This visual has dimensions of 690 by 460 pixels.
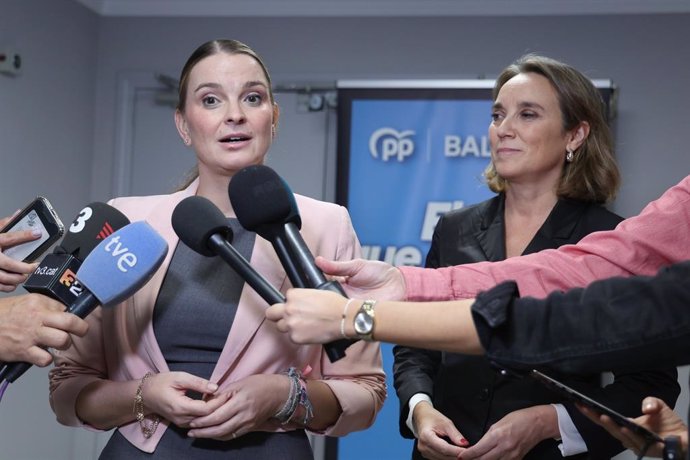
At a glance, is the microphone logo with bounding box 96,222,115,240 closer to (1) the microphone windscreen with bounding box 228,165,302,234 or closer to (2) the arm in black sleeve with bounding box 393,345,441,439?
(1) the microphone windscreen with bounding box 228,165,302,234

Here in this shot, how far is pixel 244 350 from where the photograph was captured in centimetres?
200

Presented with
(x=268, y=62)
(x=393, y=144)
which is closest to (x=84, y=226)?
(x=393, y=144)

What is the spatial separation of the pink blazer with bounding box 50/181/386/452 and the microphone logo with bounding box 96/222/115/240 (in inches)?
8.5

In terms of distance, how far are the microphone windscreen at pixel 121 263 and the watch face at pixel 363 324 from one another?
0.48 m

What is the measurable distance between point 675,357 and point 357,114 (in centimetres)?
347

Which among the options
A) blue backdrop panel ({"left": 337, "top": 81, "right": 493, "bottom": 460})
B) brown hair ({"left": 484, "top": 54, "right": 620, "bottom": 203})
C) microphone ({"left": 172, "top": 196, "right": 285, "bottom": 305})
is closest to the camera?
microphone ({"left": 172, "top": 196, "right": 285, "bottom": 305})

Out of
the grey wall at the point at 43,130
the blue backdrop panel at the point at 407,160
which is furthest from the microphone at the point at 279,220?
the grey wall at the point at 43,130

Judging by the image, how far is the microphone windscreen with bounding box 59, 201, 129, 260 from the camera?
71.7 inches

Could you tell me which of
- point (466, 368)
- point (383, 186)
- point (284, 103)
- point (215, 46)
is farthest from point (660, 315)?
point (284, 103)

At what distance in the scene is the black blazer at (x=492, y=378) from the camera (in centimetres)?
222

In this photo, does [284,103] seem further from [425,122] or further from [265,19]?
[425,122]

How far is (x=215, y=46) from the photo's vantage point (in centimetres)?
222

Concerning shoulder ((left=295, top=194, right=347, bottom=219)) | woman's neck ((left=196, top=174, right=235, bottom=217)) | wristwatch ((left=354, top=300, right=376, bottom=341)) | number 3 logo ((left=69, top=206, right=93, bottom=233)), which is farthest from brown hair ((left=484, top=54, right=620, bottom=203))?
number 3 logo ((left=69, top=206, right=93, bottom=233))

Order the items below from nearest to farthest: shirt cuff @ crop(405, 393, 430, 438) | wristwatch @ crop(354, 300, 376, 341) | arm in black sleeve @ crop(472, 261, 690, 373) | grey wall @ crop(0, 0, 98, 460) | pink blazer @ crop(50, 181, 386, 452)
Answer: arm in black sleeve @ crop(472, 261, 690, 373), wristwatch @ crop(354, 300, 376, 341), pink blazer @ crop(50, 181, 386, 452), shirt cuff @ crop(405, 393, 430, 438), grey wall @ crop(0, 0, 98, 460)
